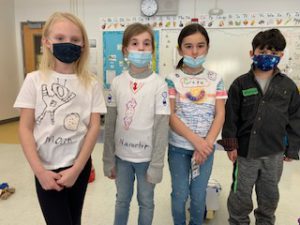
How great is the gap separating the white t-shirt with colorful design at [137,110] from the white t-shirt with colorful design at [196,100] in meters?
0.13

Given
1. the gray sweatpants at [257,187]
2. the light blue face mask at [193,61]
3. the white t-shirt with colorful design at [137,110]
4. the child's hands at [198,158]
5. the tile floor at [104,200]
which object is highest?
the light blue face mask at [193,61]

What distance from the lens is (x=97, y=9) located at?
469 cm

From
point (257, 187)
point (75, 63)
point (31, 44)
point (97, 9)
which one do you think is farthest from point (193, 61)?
point (31, 44)

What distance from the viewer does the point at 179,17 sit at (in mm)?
4414

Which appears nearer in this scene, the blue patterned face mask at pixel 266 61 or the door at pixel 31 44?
the blue patterned face mask at pixel 266 61

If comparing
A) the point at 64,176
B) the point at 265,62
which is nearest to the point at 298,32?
the point at 265,62

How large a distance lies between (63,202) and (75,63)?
582mm

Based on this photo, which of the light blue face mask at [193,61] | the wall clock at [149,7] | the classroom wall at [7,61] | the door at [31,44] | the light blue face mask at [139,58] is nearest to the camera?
the light blue face mask at [139,58]

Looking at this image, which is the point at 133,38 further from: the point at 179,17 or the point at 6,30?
the point at 6,30

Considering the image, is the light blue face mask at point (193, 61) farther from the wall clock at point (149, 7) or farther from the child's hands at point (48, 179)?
the wall clock at point (149, 7)

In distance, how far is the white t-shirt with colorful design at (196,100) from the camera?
134 centimetres

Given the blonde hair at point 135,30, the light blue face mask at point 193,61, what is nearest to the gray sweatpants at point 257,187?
the light blue face mask at point 193,61

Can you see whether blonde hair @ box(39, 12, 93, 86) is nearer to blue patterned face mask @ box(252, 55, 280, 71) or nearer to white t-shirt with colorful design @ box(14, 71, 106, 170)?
white t-shirt with colorful design @ box(14, 71, 106, 170)

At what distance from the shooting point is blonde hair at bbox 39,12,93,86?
1068 millimetres
